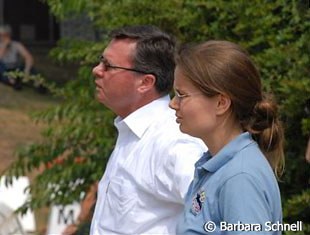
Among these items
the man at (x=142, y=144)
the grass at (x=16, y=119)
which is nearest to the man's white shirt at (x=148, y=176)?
the man at (x=142, y=144)

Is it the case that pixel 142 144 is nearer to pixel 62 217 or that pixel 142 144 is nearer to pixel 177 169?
pixel 177 169

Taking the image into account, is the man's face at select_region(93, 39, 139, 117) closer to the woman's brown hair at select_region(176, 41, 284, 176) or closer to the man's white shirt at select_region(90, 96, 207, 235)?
the man's white shirt at select_region(90, 96, 207, 235)

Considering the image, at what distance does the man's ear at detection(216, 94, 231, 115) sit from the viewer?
2.81 metres

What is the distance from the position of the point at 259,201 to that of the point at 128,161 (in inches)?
40.2

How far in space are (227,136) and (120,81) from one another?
94 cm

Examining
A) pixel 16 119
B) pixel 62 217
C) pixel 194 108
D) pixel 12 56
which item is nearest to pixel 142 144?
pixel 194 108

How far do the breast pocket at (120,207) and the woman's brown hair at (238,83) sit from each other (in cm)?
72

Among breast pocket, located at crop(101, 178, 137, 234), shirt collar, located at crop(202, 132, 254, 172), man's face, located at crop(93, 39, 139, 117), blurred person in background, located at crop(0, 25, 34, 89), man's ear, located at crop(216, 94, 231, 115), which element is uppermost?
man's ear, located at crop(216, 94, 231, 115)

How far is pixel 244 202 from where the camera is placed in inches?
103

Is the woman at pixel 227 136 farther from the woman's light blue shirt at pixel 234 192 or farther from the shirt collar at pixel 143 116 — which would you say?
the shirt collar at pixel 143 116

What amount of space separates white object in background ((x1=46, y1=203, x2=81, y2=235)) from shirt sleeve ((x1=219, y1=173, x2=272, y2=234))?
432 centimetres

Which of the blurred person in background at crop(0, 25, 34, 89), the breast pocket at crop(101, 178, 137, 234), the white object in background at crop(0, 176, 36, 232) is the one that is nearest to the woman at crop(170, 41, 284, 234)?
the breast pocket at crop(101, 178, 137, 234)

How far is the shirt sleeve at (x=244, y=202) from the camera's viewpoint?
2613 mm

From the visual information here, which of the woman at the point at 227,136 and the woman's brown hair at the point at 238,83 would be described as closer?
the woman at the point at 227,136
